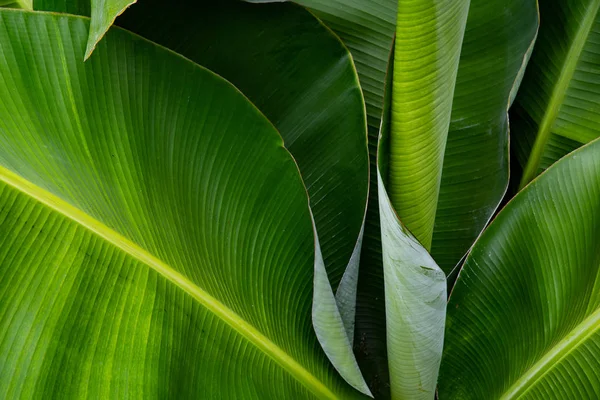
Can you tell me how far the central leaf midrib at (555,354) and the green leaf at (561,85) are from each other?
24 cm

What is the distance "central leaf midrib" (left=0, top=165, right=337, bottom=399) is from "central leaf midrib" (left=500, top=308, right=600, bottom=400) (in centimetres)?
24

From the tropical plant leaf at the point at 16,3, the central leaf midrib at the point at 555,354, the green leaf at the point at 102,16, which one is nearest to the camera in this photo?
the green leaf at the point at 102,16

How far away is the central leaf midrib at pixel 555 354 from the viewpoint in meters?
0.58

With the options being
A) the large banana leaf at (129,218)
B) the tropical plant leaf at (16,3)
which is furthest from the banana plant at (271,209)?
the tropical plant leaf at (16,3)

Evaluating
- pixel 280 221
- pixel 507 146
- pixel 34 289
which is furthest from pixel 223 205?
pixel 507 146

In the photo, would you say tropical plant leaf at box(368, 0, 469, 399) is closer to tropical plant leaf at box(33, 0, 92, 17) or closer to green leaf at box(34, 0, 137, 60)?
green leaf at box(34, 0, 137, 60)

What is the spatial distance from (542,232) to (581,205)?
0.17 feet

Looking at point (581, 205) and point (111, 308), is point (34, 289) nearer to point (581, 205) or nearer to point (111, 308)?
point (111, 308)

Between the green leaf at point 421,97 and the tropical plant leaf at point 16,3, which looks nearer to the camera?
the green leaf at point 421,97

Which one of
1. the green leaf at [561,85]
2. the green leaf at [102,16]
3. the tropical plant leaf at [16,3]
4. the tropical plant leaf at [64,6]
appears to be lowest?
the tropical plant leaf at [16,3]

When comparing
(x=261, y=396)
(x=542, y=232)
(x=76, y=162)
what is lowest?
(x=261, y=396)

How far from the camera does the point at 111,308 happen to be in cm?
54

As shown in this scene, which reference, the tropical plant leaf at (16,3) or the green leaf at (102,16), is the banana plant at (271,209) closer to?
the green leaf at (102,16)

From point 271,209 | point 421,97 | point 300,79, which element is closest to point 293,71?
point 300,79
